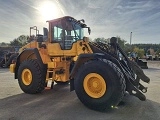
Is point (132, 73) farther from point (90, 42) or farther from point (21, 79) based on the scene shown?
point (21, 79)

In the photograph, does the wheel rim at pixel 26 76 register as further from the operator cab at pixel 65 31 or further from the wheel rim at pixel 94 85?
the wheel rim at pixel 94 85

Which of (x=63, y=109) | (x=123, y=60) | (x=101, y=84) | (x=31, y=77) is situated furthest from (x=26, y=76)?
(x=123, y=60)

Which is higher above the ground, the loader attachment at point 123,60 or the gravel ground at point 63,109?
the loader attachment at point 123,60

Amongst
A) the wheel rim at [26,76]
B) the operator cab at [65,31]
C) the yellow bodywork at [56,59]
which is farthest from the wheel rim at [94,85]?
the wheel rim at [26,76]

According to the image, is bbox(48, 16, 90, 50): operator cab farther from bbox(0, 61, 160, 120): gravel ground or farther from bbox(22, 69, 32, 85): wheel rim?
bbox(0, 61, 160, 120): gravel ground

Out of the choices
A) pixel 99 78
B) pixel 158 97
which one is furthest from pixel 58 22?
pixel 158 97

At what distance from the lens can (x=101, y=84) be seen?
17.4 ft

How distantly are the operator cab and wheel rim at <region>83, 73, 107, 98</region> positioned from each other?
73.2 inches

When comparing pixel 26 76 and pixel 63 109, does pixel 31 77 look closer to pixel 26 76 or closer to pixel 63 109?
pixel 26 76

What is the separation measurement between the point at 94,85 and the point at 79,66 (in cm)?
85

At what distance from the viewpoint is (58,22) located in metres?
7.21

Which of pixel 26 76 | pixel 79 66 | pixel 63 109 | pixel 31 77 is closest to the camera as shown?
pixel 63 109

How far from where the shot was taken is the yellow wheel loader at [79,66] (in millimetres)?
5153

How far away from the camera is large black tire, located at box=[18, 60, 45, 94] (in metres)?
7.25
